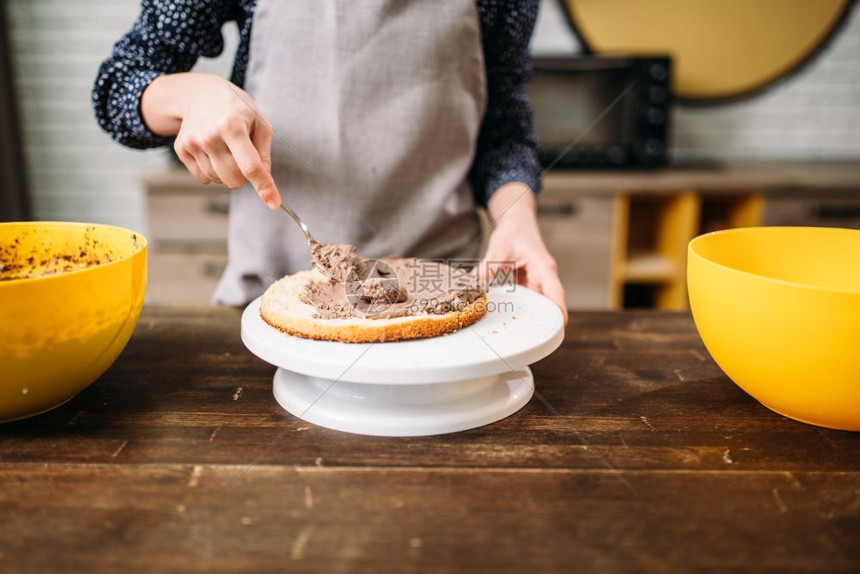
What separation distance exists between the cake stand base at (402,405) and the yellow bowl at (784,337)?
0.22m

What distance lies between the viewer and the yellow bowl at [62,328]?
0.59 meters

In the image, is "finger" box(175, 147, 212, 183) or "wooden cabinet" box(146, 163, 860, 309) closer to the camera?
"finger" box(175, 147, 212, 183)

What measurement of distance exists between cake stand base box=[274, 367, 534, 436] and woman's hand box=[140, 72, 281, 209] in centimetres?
28

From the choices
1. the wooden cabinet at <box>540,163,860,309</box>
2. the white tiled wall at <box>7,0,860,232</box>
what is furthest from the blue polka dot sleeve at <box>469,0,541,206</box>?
the white tiled wall at <box>7,0,860,232</box>

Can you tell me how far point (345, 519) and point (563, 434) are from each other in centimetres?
25

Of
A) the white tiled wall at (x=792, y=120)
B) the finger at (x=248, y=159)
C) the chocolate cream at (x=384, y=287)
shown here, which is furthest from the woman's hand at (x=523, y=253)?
the white tiled wall at (x=792, y=120)

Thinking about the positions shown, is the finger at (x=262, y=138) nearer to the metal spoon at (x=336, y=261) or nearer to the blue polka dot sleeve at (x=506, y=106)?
the metal spoon at (x=336, y=261)

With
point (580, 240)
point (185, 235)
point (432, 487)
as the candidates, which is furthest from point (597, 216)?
point (432, 487)

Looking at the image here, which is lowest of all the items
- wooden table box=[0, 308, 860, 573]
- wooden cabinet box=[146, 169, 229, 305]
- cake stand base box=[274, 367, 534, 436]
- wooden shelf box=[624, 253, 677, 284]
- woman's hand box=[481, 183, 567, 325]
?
wooden shelf box=[624, 253, 677, 284]

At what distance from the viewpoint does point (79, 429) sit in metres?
0.64

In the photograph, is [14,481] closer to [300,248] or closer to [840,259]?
[300,248]

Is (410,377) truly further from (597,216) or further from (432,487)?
(597,216)

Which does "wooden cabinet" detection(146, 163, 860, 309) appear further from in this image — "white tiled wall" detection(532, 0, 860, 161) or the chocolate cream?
the chocolate cream

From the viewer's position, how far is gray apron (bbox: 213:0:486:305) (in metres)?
1.07
